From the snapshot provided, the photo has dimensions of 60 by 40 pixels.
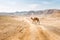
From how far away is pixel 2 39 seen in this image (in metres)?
16.4

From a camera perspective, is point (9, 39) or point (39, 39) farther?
point (9, 39)

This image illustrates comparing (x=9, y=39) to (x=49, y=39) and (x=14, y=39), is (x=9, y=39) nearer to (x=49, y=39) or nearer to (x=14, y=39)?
(x=14, y=39)

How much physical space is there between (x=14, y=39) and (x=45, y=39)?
11.4ft

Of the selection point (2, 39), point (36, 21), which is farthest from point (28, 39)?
point (36, 21)

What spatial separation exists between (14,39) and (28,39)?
73.9 inches

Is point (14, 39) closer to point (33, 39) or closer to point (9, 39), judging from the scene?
point (9, 39)

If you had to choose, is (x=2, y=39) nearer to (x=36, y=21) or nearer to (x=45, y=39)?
(x=45, y=39)

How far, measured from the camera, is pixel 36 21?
40.7 metres

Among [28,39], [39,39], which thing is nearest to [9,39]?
[28,39]

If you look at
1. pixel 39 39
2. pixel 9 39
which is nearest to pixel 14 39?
pixel 9 39

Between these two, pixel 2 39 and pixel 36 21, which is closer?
pixel 2 39

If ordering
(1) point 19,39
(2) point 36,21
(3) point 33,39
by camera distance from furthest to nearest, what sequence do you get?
(2) point 36,21, (1) point 19,39, (3) point 33,39

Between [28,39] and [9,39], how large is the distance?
249 cm

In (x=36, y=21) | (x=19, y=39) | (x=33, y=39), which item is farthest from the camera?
(x=36, y=21)
